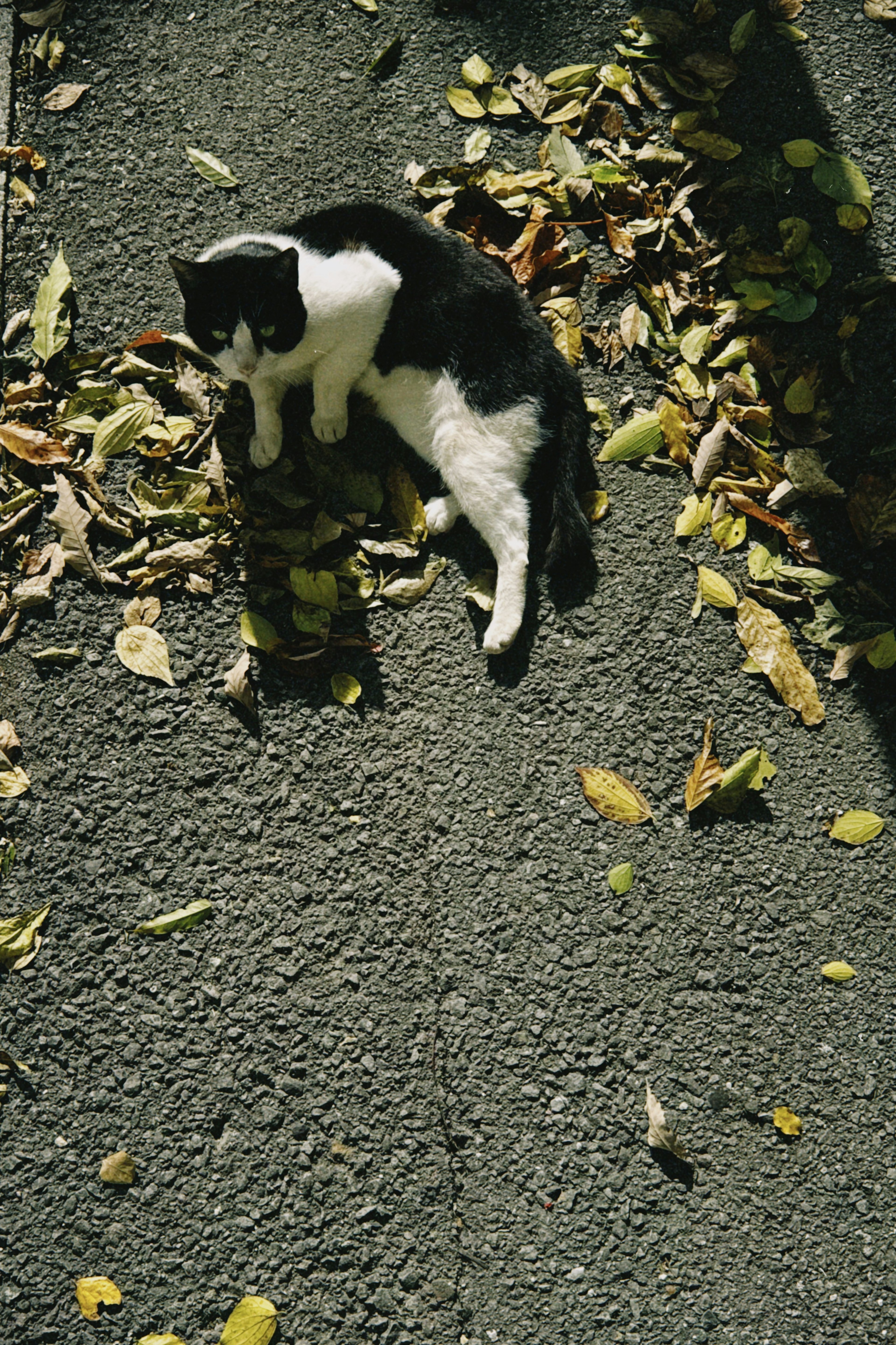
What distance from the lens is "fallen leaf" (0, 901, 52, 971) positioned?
2104 millimetres

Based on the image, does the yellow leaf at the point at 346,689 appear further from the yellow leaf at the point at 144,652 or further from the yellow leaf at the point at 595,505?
the yellow leaf at the point at 595,505

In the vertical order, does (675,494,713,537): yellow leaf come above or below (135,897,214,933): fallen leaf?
above

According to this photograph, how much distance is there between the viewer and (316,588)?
91.3 inches

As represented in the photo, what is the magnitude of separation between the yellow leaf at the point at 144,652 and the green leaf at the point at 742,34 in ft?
8.29

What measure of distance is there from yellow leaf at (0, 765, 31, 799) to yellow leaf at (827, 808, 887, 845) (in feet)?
6.71

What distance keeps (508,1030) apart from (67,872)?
1.14m

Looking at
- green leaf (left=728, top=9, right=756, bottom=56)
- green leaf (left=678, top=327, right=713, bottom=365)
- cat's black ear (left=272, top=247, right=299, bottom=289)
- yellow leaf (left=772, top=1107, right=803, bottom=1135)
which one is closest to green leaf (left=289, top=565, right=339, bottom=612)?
cat's black ear (left=272, top=247, right=299, bottom=289)

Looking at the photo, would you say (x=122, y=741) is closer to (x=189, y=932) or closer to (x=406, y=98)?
(x=189, y=932)

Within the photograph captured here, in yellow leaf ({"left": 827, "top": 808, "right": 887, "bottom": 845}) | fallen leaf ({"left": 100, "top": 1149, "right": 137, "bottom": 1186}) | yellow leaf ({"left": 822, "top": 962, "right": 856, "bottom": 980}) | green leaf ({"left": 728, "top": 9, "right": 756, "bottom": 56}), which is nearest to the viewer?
fallen leaf ({"left": 100, "top": 1149, "right": 137, "bottom": 1186})

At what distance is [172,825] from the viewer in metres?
2.21

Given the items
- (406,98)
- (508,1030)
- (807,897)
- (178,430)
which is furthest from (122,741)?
(406,98)

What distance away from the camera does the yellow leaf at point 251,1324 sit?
6.05 feet

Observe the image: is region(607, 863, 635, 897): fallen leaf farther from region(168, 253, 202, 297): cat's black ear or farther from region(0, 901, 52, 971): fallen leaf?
region(168, 253, 202, 297): cat's black ear

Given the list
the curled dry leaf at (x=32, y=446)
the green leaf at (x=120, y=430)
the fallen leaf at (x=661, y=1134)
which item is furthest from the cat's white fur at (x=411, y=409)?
the fallen leaf at (x=661, y=1134)
